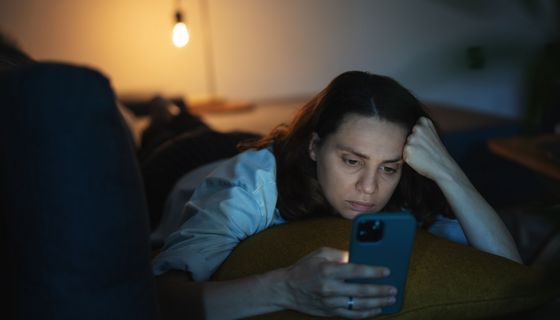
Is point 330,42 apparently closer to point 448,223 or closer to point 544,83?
point 448,223

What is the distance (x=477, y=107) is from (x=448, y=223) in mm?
3085

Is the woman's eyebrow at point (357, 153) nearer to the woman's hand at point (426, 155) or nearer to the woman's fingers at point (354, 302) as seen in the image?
the woman's hand at point (426, 155)

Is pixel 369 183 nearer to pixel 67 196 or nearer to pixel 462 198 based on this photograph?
pixel 462 198

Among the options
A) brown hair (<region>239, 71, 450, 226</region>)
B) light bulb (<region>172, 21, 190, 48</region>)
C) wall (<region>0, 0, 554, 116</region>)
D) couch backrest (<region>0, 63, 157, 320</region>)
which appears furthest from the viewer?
wall (<region>0, 0, 554, 116</region>)

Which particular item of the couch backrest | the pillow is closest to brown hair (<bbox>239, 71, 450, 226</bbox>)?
the pillow

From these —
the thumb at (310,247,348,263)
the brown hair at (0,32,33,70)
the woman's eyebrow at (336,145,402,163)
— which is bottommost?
the thumb at (310,247,348,263)

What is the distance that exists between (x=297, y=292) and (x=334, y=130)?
0.34m

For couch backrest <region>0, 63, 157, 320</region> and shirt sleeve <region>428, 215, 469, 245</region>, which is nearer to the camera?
couch backrest <region>0, 63, 157, 320</region>

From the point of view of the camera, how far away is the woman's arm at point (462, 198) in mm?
903

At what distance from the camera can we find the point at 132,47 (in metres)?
2.97

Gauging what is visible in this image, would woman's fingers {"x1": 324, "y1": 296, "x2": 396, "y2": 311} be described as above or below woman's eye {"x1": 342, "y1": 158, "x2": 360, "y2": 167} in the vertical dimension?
below

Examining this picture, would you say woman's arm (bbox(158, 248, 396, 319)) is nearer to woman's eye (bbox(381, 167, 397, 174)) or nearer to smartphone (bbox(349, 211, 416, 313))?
smartphone (bbox(349, 211, 416, 313))

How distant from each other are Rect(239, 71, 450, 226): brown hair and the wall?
5.75ft

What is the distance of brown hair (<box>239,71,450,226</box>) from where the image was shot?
3.06ft
